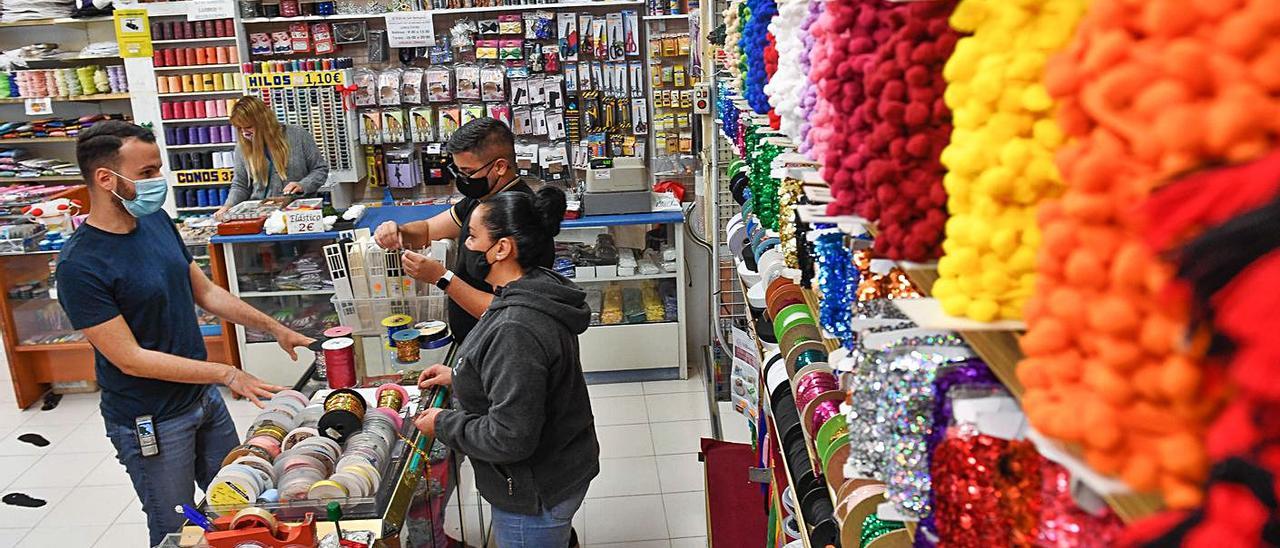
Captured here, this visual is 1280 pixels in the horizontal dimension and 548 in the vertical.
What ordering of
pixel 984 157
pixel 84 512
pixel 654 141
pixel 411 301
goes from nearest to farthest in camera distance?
pixel 984 157
pixel 411 301
pixel 84 512
pixel 654 141

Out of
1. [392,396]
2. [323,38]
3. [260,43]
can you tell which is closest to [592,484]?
[392,396]

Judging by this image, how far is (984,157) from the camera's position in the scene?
2.88ft

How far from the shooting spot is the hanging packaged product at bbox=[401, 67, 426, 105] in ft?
23.6

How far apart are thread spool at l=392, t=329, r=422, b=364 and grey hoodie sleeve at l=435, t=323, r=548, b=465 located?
2.60 feet

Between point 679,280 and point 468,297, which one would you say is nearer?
point 468,297

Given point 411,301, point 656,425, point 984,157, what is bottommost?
point 656,425

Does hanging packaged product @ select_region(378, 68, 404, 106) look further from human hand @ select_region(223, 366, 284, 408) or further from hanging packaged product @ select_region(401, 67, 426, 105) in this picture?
human hand @ select_region(223, 366, 284, 408)

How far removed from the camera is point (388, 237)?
3.69 m

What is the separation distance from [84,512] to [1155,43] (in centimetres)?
497

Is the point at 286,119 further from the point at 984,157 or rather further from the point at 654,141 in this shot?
the point at 984,157

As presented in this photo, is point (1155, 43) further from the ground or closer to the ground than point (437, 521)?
further from the ground

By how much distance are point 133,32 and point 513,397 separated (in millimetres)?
6347

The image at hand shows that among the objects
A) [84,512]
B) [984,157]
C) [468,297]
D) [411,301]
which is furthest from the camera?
[84,512]

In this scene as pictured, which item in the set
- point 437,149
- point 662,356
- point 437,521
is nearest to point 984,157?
point 437,521
